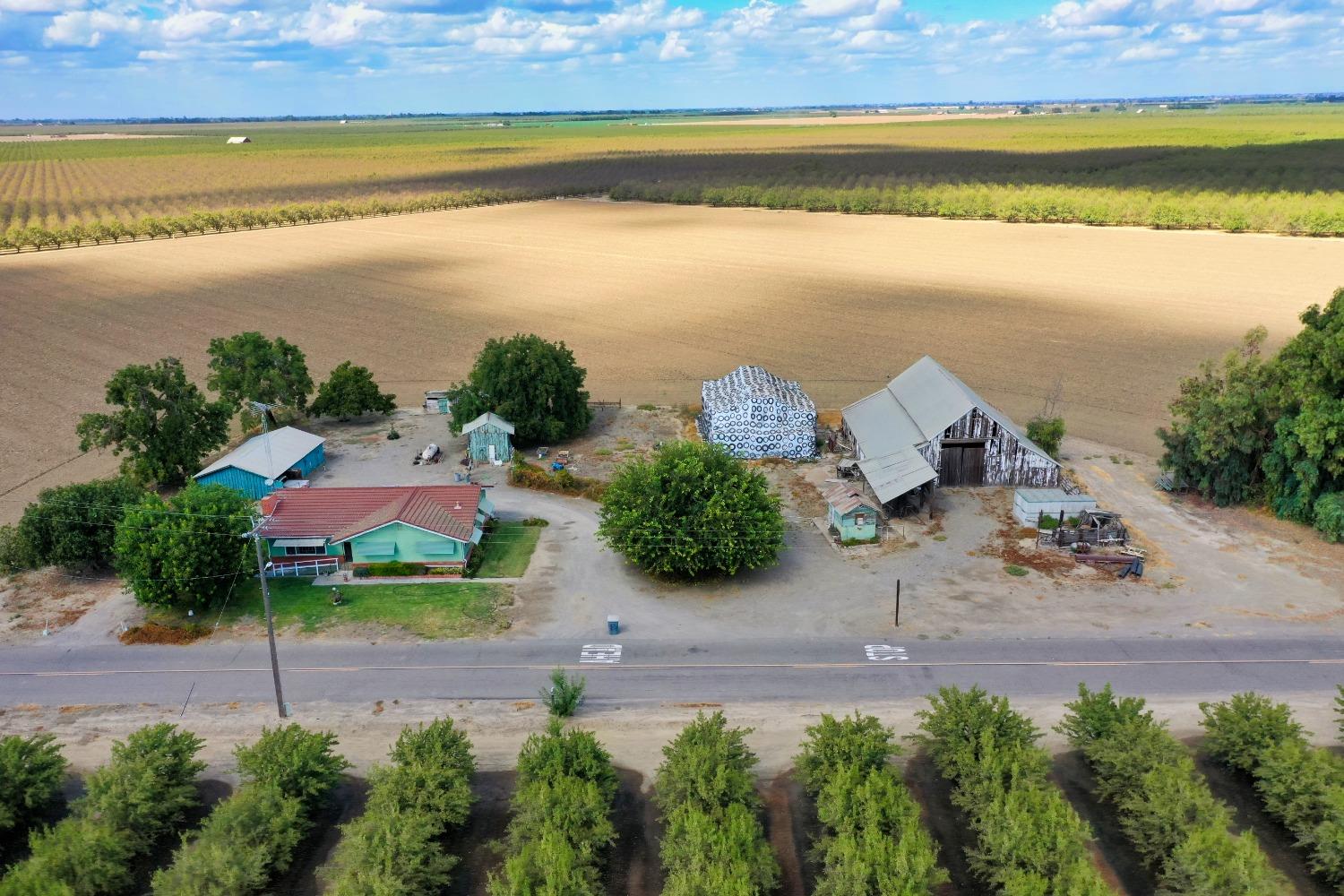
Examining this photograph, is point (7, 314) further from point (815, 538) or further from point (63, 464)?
point (815, 538)

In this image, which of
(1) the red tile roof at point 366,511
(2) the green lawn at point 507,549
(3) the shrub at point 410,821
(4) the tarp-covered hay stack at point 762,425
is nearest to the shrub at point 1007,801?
(3) the shrub at point 410,821

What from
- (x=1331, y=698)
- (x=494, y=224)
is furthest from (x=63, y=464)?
(x=494, y=224)

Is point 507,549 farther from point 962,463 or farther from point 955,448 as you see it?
point 962,463

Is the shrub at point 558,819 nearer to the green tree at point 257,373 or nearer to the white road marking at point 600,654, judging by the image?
the white road marking at point 600,654

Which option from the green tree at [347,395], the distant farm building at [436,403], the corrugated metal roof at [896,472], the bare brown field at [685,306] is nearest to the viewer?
the corrugated metal roof at [896,472]

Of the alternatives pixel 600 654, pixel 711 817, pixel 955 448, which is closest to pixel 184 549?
pixel 600 654
